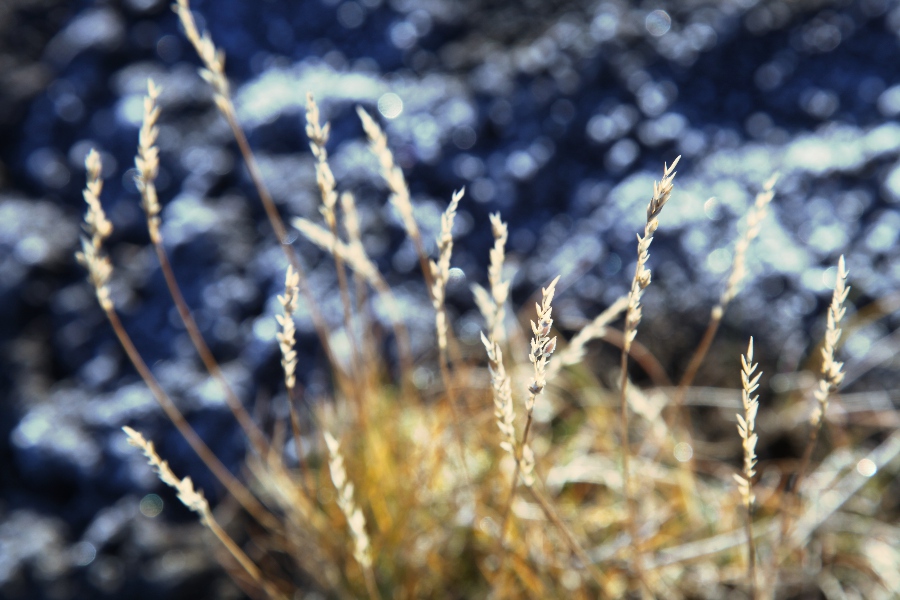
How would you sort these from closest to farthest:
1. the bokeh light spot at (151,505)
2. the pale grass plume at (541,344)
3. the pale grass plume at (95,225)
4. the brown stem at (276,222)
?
the pale grass plume at (541,344) < the pale grass plume at (95,225) < the brown stem at (276,222) < the bokeh light spot at (151,505)

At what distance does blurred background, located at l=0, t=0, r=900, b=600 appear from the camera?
1707mm

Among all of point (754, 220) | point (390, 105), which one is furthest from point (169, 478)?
point (390, 105)

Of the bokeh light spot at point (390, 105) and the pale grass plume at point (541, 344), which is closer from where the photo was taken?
the pale grass plume at point (541, 344)

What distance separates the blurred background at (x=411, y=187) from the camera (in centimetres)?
171

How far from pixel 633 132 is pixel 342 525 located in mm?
1236

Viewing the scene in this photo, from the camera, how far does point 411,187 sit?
6.37ft

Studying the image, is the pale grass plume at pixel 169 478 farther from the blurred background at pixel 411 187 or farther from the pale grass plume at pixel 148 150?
the blurred background at pixel 411 187

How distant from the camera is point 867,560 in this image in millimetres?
1403

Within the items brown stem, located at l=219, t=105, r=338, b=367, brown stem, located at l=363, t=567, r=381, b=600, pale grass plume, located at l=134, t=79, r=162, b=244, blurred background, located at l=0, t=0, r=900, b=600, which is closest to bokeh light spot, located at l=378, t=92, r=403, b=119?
blurred background, located at l=0, t=0, r=900, b=600

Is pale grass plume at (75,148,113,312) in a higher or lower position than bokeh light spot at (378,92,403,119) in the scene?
higher

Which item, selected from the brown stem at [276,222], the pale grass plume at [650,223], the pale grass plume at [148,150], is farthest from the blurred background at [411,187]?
the pale grass plume at [650,223]

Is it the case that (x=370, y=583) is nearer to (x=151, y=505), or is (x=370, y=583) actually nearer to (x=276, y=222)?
(x=276, y=222)

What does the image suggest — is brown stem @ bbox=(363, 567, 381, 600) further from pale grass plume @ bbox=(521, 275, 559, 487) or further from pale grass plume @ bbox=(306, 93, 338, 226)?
pale grass plume @ bbox=(306, 93, 338, 226)

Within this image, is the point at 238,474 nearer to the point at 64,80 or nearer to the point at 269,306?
the point at 269,306
